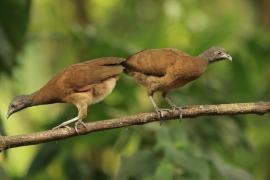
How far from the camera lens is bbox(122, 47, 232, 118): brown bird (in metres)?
3.19

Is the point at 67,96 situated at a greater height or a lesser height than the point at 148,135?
greater

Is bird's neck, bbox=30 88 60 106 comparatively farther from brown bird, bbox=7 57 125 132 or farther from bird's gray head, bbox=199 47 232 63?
bird's gray head, bbox=199 47 232 63

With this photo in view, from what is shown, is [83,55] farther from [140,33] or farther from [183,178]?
[183,178]

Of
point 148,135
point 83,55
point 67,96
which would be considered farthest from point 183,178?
point 83,55

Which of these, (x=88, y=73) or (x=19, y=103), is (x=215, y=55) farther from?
(x=19, y=103)

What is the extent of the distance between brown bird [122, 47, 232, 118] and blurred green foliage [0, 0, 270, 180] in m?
0.71

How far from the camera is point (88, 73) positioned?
3.08 m

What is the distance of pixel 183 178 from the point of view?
383 centimetres

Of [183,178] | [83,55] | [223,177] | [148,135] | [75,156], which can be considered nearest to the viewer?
[183,178]

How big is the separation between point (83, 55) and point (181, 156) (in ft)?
5.48

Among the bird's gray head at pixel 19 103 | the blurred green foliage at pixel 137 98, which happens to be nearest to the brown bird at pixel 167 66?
the bird's gray head at pixel 19 103

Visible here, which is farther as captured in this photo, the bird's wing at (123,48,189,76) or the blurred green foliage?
the blurred green foliage

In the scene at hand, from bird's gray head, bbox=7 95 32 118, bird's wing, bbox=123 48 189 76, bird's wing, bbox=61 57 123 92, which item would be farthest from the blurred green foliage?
bird's wing, bbox=123 48 189 76

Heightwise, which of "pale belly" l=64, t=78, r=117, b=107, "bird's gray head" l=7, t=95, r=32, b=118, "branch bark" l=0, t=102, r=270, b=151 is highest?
"bird's gray head" l=7, t=95, r=32, b=118
